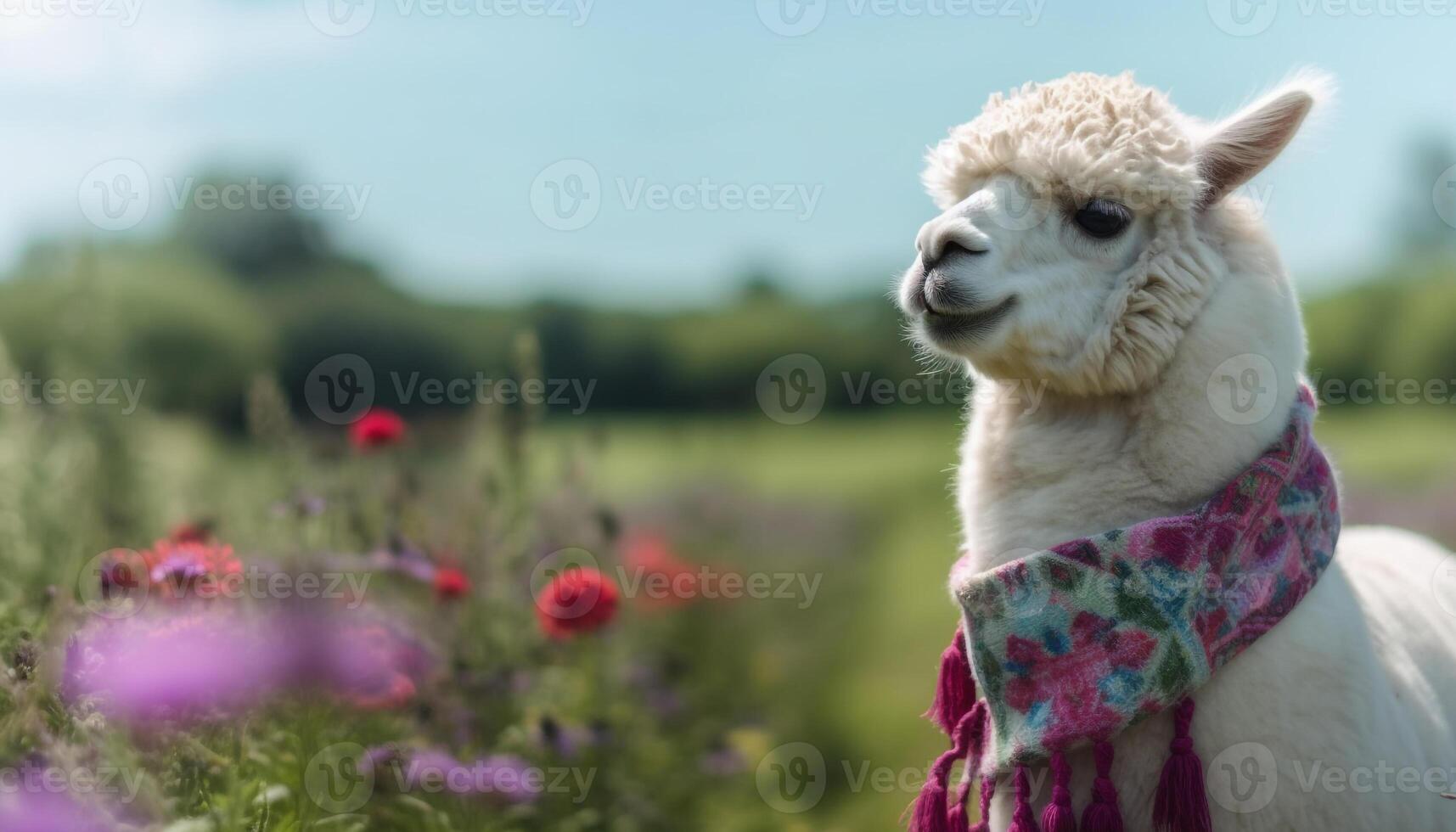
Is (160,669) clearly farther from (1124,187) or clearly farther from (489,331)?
(489,331)

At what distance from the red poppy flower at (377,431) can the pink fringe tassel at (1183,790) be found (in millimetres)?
A: 2567

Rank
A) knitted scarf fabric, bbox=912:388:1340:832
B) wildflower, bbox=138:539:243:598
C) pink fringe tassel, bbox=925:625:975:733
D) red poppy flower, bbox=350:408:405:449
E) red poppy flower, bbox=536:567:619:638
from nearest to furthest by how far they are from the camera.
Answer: knitted scarf fabric, bbox=912:388:1340:832
wildflower, bbox=138:539:243:598
pink fringe tassel, bbox=925:625:975:733
red poppy flower, bbox=536:567:619:638
red poppy flower, bbox=350:408:405:449

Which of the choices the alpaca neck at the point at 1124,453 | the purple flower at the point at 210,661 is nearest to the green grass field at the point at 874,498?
the alpaca neck at the point at 1124,453

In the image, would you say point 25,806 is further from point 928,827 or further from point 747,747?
point 747,747

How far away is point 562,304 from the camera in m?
12.0

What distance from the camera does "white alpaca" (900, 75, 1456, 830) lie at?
6.39 feet

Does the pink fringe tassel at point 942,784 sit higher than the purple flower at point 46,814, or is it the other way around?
the purple flower at point 46,814

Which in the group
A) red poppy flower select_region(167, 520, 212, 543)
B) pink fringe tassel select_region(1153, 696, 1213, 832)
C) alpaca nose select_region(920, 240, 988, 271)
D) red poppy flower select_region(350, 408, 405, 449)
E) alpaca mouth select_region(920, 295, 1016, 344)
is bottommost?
pink fringe tassel select_region(1153, 696, 1213, 832)

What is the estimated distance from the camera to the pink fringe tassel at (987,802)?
2.14 m

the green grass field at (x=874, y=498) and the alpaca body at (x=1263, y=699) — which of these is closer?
the alpaca body at (x=1263, y=699)

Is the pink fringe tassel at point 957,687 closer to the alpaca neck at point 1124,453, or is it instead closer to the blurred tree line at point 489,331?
the alpaca neck at point 1124,453

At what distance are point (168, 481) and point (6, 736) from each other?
15.5 ft

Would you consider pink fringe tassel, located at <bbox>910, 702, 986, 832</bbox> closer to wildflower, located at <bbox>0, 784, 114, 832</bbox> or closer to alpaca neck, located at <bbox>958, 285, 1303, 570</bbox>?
alpaca neck, located at <bbox>958, 285, 1303, 570</bbox>

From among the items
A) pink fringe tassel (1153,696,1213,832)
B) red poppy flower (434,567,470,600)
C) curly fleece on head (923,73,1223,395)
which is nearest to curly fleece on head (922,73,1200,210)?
curly fleece on head (923,73,1223,395)
